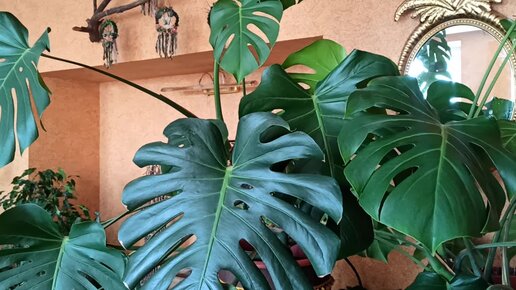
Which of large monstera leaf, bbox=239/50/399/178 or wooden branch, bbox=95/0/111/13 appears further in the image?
wooden branch, bbox=95/0/111/13

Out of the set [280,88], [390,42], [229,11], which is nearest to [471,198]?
[280,88]

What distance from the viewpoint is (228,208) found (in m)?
0.61

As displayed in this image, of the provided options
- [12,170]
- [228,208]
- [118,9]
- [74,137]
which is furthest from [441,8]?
[12,170]

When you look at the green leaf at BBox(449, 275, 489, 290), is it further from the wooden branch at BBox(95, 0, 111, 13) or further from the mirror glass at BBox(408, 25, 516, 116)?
the wooden branch at BBox(95, 0, 111, 13)

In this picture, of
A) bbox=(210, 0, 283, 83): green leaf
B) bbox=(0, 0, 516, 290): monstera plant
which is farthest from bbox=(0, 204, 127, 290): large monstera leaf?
bbox=(210, 0, 283, 83): green leaf

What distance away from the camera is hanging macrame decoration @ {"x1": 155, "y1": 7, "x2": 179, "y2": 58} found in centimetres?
236

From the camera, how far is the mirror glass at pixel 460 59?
1.64 metres

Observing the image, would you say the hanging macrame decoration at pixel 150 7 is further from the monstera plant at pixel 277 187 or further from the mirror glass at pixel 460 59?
the monstera plant at pixel 277 187

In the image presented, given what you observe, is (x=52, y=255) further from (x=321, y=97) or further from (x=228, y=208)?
(x=321, y=97)

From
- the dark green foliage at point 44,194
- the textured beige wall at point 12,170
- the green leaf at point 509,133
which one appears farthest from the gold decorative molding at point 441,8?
the textured beige wall at point 12,170

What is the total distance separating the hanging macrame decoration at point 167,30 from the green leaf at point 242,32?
1506 mm

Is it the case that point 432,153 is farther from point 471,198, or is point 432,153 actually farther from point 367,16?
point 367,16

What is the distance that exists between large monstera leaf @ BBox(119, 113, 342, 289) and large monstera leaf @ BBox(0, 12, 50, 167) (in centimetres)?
29

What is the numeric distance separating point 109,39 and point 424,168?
2.35m
